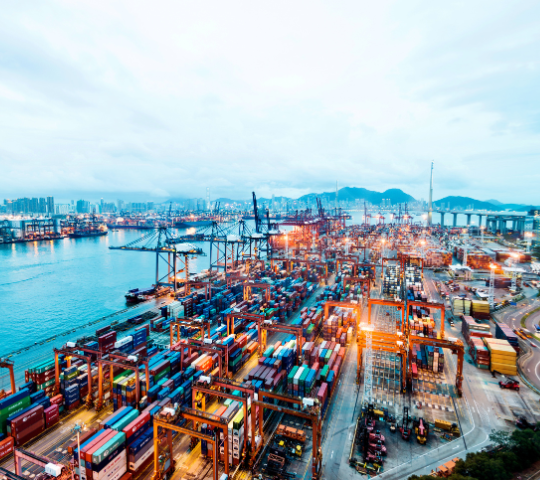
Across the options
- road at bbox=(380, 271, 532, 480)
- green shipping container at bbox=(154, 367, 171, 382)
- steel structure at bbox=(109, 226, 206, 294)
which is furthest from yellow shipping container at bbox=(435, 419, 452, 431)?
steel structure at bbox=(109, 226, 206, 294)

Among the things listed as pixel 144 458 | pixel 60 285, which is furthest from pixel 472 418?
pixel 60 285

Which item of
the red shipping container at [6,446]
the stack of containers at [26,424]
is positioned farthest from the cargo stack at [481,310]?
the red shipping container at [6,446]

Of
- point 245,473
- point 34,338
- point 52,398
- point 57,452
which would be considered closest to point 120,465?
point 57,452

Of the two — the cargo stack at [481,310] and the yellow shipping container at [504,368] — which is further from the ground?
the cargo stack at [481,310]

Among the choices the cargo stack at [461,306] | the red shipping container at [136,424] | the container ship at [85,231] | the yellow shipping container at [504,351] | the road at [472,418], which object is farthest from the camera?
the container ship at [85,231]

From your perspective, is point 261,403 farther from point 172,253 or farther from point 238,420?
point 172,253

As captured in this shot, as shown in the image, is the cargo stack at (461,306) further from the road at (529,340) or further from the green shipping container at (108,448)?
the green shipping container at (108,448)

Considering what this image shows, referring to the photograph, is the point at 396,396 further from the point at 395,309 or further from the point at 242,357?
the point at 395,309
